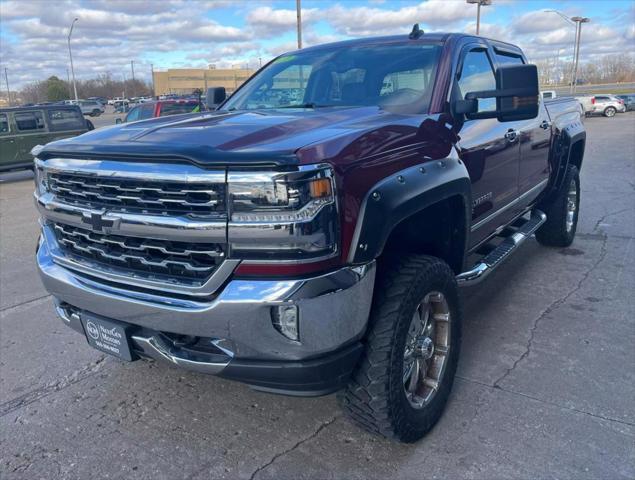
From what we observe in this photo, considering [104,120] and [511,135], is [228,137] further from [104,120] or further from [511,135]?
[104,120]

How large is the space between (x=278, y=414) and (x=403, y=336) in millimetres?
994

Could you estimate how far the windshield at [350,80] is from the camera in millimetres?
3410

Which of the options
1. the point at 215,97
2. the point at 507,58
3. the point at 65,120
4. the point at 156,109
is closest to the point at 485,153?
the point at 507,58

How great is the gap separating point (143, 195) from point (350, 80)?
1.83m

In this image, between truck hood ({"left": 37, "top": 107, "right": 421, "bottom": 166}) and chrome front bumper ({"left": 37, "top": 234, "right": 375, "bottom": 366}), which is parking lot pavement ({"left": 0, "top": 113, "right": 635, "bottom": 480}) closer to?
chrome front bumper ({"left": 37, "top": 234, "right": 375, "bottom": 366})

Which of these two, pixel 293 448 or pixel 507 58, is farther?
pixel 507 58

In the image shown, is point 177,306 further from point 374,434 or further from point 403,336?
point 374,434

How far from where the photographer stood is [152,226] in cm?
231

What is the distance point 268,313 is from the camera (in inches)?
85.3

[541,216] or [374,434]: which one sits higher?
[541,216]

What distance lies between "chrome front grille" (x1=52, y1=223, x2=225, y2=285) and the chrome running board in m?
1.62

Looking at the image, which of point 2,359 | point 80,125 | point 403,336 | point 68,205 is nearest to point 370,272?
point 403,336

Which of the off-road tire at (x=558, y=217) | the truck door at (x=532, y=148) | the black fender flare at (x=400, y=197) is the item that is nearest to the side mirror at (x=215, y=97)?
the truck door at (x=532, y=148)

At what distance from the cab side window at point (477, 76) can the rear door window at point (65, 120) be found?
12.9 m
